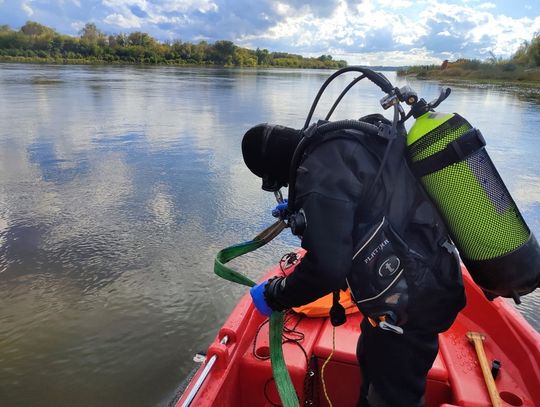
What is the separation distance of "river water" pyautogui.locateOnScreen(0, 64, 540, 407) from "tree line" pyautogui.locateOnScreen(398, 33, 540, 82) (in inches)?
1801

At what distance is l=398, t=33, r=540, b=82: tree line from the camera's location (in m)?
49.5

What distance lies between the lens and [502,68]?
55562 mm

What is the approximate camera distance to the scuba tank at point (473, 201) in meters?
1.54

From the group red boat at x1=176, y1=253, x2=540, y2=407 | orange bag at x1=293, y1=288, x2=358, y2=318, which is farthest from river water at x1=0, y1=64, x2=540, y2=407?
orange bag at x1=293, y1=288, x2=358, y2=318

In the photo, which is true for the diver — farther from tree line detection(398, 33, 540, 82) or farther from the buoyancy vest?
tree line detection(398, 33, 540, 82)

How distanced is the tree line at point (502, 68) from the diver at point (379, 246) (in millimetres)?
52626

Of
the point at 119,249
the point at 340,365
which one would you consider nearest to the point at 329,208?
the point at 340,365

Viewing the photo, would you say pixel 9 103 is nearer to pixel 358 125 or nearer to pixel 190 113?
pixel 190 113

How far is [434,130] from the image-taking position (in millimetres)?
1552

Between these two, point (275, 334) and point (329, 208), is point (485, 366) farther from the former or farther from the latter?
point (329, 208)

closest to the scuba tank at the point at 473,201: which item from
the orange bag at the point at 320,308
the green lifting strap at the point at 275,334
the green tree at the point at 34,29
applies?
the green lifting strap at the point at 275,334

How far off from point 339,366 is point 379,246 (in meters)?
1.27

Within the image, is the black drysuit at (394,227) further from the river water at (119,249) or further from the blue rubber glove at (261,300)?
the river water at (119,249)

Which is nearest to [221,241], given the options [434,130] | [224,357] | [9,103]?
[224,357]
